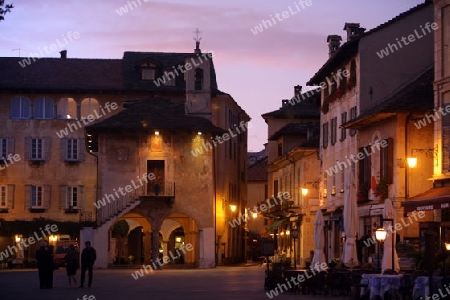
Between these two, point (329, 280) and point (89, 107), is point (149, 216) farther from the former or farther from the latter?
point (329, 280)

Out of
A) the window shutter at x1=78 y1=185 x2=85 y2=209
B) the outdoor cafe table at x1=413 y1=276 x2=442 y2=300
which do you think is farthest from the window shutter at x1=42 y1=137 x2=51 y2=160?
the outdoor cafe table at x1=413 y1=276 x2=442 y2=300

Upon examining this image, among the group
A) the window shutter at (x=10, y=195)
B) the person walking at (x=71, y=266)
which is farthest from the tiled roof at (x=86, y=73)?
the person walking at (x=71, y=266)

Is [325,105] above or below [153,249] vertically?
above

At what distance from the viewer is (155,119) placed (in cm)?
6838

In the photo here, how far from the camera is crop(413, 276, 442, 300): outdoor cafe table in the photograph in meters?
24.2

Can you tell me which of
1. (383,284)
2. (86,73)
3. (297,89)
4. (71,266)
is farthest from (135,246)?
(383,284)

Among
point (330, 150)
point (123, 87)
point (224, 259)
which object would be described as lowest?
point (224, 259)

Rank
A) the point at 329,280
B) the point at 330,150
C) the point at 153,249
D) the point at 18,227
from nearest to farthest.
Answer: the point at 329,280 → the point at 330,150 → the point at 153,249 → the point at 18,227

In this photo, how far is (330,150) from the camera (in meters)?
56.5

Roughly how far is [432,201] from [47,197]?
162 ft

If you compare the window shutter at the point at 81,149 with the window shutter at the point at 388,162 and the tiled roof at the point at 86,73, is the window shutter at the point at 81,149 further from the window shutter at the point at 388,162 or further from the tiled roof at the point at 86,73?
the window shutter at the point at 388,162

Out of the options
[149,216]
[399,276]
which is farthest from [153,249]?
[399,276]

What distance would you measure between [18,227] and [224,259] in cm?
1443

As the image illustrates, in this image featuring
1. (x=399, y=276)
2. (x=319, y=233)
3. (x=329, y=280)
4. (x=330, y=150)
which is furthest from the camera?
(x=330, y=150)
